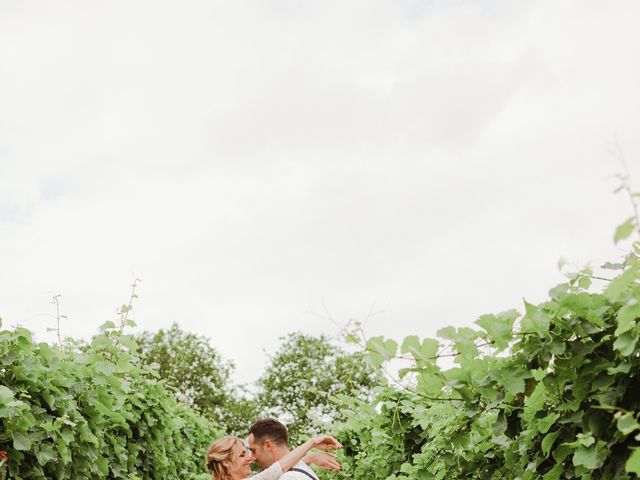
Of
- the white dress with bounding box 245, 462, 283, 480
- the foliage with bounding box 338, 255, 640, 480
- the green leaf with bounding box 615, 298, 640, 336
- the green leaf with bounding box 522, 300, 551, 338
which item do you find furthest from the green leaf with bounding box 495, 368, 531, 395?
the white dress with bounding box 245, 462, 283, 480

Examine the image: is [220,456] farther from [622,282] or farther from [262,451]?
[622,282]

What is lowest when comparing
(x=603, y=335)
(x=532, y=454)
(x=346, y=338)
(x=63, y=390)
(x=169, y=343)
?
(x=532, y=454)

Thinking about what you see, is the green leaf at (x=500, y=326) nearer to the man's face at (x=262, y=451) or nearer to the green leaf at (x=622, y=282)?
the green leaf at (x=622, y=282)

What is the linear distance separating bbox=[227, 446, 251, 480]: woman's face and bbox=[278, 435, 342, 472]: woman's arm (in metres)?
0.70

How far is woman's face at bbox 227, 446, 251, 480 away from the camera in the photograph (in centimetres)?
685

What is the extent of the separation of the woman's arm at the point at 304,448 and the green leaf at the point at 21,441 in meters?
2.00

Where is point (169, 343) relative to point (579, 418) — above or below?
above

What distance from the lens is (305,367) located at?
149 ft

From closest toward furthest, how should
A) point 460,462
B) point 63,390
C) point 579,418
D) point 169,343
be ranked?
1. point 579,418
2. point 460,462
3. point 63,390
4. point 169,343

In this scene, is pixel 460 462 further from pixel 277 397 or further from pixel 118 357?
pixel 277 397

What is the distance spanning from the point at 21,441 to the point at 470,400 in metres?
2.68

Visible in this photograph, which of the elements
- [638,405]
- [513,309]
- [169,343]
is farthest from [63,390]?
[169,343]

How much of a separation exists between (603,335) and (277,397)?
145 ft

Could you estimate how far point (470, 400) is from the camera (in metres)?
3.12
